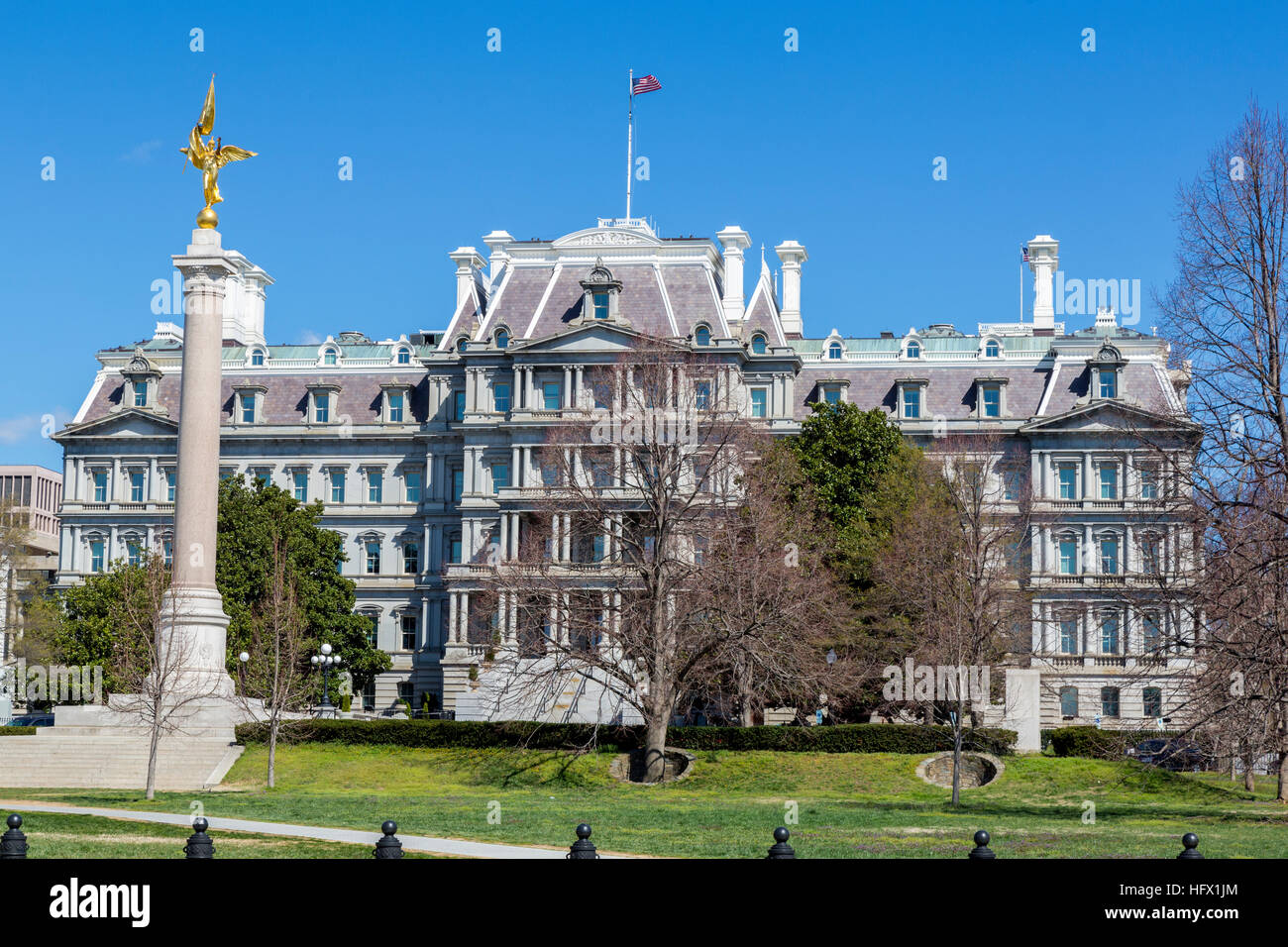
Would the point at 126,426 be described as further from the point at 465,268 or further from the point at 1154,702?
the point at 1154,702

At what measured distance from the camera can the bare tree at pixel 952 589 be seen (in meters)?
53.8

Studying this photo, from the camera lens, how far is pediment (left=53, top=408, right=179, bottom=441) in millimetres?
89062

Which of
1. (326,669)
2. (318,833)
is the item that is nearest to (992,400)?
(326,669)

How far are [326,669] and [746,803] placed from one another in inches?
1496

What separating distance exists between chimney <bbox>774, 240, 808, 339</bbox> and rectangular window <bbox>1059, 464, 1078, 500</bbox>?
16.9 meters

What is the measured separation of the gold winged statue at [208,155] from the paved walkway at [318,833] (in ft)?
75.6

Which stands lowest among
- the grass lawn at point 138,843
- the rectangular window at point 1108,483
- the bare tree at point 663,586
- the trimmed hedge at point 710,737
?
the trimmed hedge at point 710,737

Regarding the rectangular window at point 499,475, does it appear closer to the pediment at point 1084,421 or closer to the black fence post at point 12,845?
the pediment at point 1084,421

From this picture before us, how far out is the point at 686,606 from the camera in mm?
49812

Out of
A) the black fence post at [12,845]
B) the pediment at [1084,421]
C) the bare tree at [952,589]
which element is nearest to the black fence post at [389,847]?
the black fence post at [12,845]

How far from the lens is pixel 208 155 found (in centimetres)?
5409

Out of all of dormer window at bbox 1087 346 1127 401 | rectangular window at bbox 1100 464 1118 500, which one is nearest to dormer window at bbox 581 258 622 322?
dormer window at bbox 1087 346 1127 401
